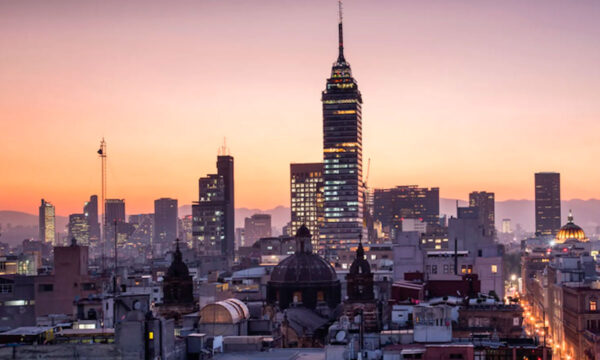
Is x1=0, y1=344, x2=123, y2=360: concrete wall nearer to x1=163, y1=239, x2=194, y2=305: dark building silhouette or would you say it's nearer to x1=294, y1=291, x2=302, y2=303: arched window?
x1=163, y1=239, x2=194, y2=305: dark building silhouette

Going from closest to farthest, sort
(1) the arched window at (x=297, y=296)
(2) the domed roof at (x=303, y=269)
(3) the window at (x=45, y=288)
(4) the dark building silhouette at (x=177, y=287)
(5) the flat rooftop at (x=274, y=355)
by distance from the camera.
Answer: (5) the flat rooftop at (x=274, y=355) < (4) the dark building silhouette at (x=177, y=287) < (1) the arched window at (x=297, y=296) < (2) the domed roof at (x=303, y=269) < (3) the window at (x=45, y=288)

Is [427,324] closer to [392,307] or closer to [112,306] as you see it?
[392,307]

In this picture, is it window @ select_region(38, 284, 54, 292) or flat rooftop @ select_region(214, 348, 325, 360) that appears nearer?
flat rooftop @ select_region(214, 348, 325, 360)

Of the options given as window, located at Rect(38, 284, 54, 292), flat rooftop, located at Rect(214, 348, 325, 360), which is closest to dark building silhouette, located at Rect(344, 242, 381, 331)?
flat rooftop, located at Rect(214, 348, 325, 360)

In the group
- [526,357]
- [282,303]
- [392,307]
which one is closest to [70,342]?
[526,357]

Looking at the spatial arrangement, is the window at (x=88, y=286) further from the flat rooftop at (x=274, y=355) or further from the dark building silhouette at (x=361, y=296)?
the flat rooftop at (x=274, y=355)

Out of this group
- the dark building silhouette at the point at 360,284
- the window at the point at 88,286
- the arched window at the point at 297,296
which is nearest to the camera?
the dark building silhouette at the point at 360,284

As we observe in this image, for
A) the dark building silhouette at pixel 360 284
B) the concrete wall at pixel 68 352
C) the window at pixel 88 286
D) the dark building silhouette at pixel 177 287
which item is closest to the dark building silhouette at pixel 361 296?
the dark building silhouette at pixel 360 284

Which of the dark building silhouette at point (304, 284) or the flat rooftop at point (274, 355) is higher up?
the dark building silhouette at point (304, 284)

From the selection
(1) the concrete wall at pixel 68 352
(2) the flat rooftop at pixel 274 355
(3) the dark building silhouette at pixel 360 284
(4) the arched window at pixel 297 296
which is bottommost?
(2) the flat rooftop at pixel 274 355
